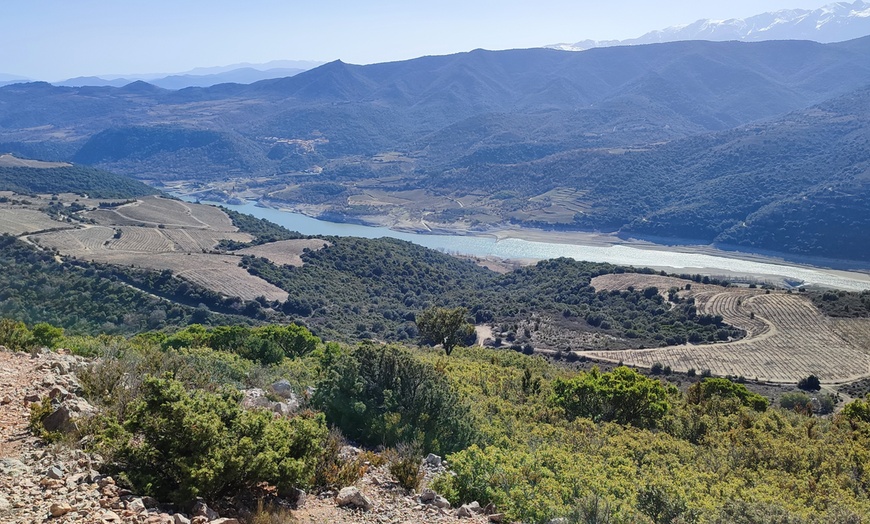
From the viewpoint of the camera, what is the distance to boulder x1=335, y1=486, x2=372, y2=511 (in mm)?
8141

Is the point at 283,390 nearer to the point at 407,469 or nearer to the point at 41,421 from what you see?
the point at 407,469

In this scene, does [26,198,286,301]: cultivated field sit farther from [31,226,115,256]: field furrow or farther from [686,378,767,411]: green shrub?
[686,378,767,411]: green shrub

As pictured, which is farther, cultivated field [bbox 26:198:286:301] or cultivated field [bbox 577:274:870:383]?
cultivated field [bbox 26:198:286:301]

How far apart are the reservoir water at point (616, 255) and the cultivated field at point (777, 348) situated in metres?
41.1

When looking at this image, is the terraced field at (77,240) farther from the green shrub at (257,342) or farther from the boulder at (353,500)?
the boulder at (353,500)

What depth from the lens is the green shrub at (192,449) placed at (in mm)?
7148

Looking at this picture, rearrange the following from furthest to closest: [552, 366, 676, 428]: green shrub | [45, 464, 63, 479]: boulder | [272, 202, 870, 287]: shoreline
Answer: [272, 202, 870, 287]: shoreline, [552, 366, 676, 428]: green shrub, [45, 464, 63, 479]: boulder

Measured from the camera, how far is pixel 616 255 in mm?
112188

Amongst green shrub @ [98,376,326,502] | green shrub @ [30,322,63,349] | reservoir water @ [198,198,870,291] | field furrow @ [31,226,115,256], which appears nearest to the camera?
green shrub @ [98,376,326,502]

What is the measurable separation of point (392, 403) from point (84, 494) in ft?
20.6

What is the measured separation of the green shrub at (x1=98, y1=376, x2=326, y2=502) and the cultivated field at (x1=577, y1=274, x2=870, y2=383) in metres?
42.0

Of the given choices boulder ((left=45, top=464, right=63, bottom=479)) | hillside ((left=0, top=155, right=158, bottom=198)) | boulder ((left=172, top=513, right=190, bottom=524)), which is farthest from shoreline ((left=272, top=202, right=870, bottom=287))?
boulder ((left=45, top=464, right=63, bottom=479))

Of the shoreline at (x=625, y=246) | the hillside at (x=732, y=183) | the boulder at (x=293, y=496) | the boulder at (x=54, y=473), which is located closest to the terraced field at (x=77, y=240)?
the shoreline at (x=625, y=246)

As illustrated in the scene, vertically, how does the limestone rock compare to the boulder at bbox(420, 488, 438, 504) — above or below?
above
